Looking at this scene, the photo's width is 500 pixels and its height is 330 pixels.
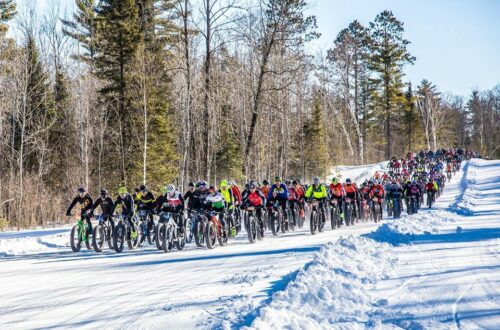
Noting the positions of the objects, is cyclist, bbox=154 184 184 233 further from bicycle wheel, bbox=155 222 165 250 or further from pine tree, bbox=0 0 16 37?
pine tree, bbox=0 0 16 37

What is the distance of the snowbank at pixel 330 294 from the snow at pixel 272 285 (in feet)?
0.06

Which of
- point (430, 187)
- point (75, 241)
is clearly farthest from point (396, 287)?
point (430, 187)

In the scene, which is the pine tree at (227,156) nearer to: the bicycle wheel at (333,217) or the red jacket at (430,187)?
the red jacket at (430,187)

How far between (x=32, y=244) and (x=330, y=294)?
12.9 m

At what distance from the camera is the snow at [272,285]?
709cm

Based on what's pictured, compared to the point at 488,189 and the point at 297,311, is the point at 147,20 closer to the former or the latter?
the point at 488,189

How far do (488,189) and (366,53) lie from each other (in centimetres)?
3599

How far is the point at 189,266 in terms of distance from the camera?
12453 mm

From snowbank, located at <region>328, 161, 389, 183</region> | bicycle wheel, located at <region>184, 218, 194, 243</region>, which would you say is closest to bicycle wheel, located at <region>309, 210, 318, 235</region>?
bicycle wheel, located at <region>184, 218, 194, 243</region>

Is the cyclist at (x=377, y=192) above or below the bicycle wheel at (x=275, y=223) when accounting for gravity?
above

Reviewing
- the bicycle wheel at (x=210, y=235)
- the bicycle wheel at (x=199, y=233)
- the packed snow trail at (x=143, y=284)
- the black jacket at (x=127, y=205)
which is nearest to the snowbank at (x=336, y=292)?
the packed snow trail at (x=143, y=284)

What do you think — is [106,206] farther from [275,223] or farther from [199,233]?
[275,223]

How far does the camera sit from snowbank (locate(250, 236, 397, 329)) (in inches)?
261

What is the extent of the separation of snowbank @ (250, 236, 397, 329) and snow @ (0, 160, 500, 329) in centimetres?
2
